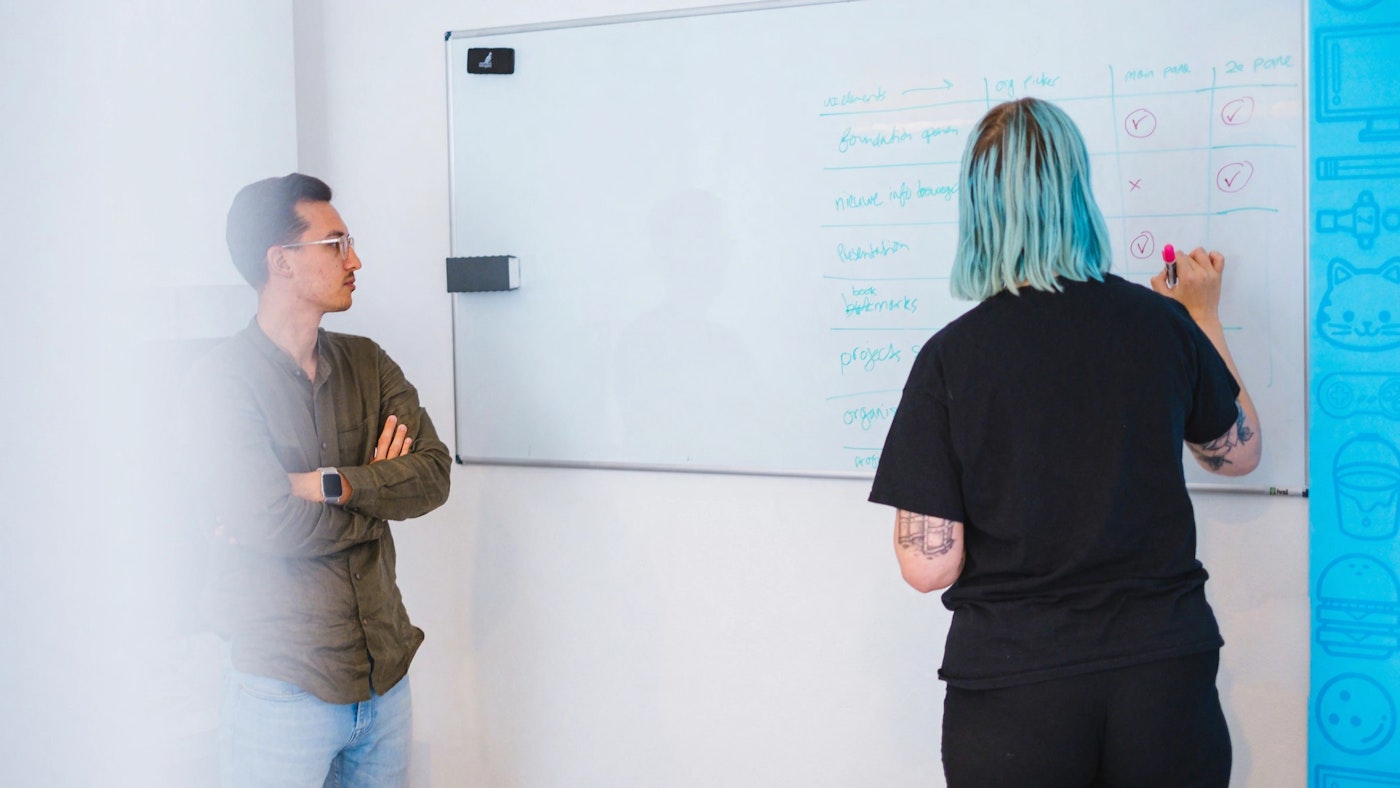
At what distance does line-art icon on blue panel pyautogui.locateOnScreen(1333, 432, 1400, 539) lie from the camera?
6.35ft

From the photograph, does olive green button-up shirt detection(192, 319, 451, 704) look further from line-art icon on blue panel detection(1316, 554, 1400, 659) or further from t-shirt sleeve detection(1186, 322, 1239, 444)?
line-art icon on blue panel detection(1316, 554, 1400, 659)

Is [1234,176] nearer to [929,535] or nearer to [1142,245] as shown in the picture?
[1142,245]

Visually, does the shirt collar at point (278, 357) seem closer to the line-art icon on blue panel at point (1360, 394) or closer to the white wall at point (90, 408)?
the white wall at point (90, 408)

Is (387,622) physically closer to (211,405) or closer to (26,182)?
(211,405)

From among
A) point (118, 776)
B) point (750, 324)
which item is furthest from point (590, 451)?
point (118, 776)

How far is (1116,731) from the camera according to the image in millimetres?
1362

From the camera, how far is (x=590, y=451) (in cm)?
249

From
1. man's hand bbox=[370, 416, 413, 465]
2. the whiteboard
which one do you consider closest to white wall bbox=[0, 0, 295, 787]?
man's hand bbox=[370, 416, 413, 465]

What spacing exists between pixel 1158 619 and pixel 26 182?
1.62m

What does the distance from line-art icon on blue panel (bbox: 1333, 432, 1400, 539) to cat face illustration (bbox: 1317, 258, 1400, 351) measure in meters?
0.18

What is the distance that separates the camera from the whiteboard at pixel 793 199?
6.50 feet

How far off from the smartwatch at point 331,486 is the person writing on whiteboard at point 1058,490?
100 centimetres

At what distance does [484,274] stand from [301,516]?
84 cm

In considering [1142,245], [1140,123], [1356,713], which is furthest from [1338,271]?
[1356,713]
